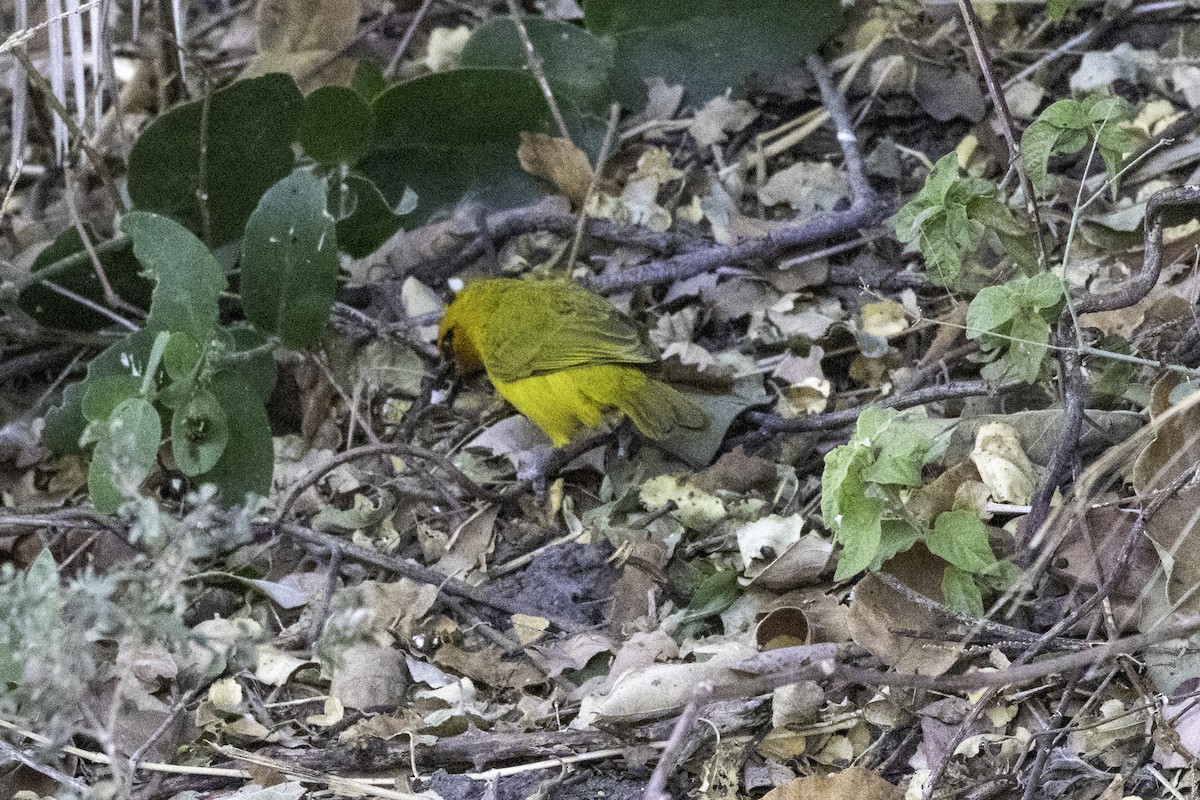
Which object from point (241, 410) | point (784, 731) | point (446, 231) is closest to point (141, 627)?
point (784, 731)

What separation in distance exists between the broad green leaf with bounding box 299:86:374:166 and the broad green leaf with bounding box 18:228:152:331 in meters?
0.78

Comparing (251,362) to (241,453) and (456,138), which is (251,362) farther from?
(456,138)

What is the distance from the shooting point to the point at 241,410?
403cm

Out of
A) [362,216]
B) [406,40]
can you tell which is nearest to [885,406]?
[362,216]

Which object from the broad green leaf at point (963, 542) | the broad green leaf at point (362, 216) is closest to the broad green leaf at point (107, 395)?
the broad green leaf at point (362, 216)

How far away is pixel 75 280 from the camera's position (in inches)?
179

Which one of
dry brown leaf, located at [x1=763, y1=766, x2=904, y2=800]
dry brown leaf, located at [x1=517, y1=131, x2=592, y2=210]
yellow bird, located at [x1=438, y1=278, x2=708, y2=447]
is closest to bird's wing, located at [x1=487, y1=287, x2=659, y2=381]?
yellow bird, located at [x1=438, y1=278, x2=708, y2=447]

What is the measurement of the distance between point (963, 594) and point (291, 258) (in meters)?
2.48

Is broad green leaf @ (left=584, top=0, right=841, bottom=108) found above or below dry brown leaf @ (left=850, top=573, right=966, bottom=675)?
above

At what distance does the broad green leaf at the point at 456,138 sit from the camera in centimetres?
492

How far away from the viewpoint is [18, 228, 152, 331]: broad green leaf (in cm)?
452

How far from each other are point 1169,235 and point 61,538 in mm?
3680

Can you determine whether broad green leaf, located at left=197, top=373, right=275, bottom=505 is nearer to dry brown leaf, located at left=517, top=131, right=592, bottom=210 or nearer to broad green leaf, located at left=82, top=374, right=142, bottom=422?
broad green leaf, located at left=82, top=374, right=142, bottom=422

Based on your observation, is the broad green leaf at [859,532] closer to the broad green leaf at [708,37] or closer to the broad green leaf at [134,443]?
the broad green leaf at [134,443]
